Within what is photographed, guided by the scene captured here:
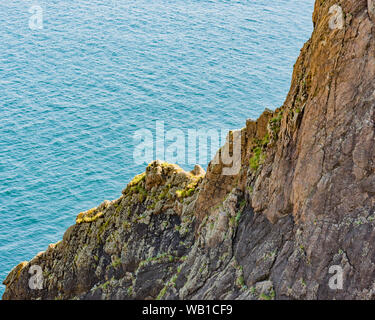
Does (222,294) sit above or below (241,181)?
below

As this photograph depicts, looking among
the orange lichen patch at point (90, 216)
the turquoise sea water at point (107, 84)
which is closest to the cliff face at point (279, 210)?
the orange lichen patch at point (90, 216)

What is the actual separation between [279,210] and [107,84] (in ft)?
202

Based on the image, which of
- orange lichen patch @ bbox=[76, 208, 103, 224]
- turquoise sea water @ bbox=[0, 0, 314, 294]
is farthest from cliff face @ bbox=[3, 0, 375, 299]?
turquoise sea water @ bbox=[0, 0, 314, 294]

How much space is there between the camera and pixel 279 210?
67.4ft

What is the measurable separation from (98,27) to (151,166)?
70787 mm

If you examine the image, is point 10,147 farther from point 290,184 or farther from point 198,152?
point 290,184

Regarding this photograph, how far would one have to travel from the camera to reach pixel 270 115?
2338 centimetres

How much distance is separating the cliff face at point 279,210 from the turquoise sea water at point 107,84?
23754mm

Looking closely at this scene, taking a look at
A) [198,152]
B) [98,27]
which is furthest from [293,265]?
[98,27]

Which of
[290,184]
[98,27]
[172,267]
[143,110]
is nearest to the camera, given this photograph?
[290,184]

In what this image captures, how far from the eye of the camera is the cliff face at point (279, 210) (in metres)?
17.4

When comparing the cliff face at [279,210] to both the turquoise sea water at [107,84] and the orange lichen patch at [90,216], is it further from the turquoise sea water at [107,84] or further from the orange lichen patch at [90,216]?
the turquoise sea water at [107,84]

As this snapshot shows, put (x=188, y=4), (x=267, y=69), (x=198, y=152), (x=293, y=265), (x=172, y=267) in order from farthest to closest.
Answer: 1. (x=188, y=4)
2. (x=267, y=69)
3. (x=198, y=152)
4. (x=172, y=267)
5. (x=293, y=265)
